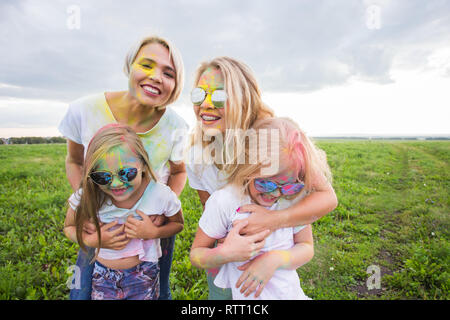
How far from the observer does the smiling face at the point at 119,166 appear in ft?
6.24

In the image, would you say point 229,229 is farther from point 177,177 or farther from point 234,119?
point 177,177

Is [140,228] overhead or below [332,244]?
overhead

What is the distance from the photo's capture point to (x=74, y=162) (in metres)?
2.47

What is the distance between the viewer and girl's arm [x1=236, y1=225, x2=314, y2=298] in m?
1.79

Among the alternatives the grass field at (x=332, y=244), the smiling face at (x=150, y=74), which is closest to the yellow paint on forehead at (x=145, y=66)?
the smiling face at (x=150, y=74)

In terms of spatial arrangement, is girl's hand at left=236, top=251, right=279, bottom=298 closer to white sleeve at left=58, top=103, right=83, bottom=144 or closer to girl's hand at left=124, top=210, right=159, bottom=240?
girl's hand at left=124, top=210, right=159, bottom=240

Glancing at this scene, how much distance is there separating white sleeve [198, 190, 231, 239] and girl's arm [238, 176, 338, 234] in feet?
0.41

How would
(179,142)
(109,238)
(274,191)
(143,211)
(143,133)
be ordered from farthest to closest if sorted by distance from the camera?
(179,142)
(143,133)
(143,211)
(109,238)
(274,191)

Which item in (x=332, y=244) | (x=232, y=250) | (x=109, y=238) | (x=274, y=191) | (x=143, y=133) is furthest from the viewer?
(x=332, y=244)

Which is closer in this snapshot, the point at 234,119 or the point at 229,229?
the point at 229,229

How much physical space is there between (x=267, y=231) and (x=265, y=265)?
0.23 metres

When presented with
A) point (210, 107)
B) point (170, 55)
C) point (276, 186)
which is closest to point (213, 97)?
point (210, 107)

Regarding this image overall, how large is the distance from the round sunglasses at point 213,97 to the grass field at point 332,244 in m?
2.11
